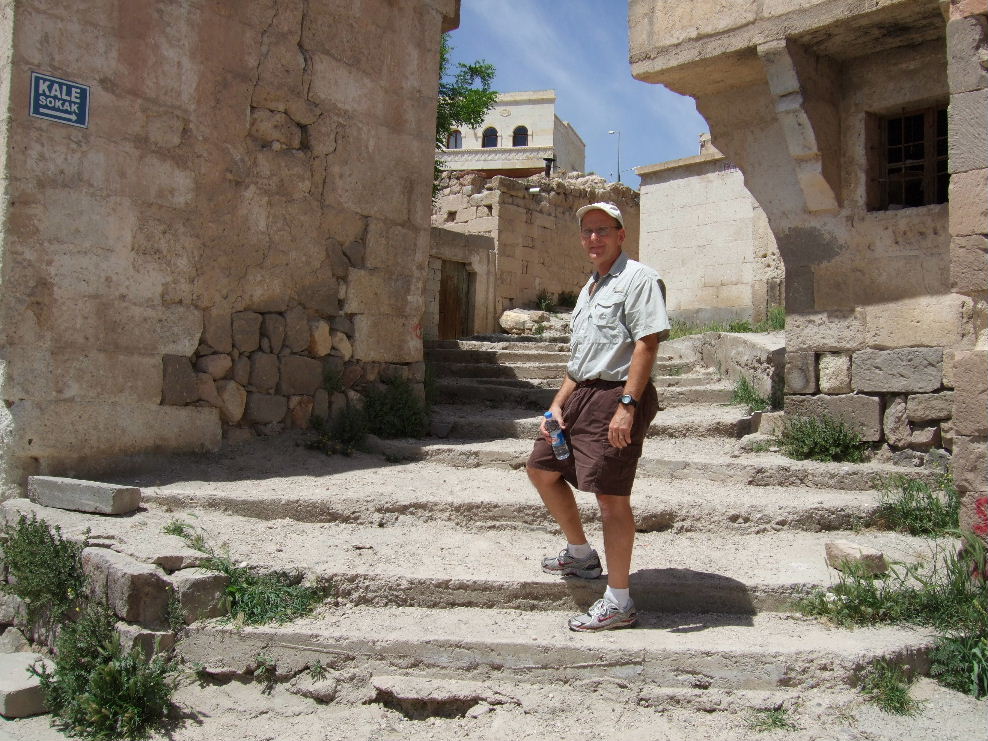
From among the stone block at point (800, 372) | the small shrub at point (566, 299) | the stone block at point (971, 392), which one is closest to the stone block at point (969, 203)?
the stone block at point (971, 392)

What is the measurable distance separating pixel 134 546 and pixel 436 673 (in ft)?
5.33

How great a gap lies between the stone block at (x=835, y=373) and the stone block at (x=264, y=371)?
3935 millimetres

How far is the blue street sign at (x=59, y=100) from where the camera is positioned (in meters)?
4.67

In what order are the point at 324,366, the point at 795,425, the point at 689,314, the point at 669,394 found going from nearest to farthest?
1. the point at 795,425
2. the point at 324,366
3. the point at 669,394
4. the point at 689,314

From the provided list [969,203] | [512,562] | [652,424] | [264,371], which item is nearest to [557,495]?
[512,562]

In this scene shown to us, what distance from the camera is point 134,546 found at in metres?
3.94

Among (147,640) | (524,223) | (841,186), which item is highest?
(524,223)

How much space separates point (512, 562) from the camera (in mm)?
4121

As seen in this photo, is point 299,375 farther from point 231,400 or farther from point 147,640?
point 147,640

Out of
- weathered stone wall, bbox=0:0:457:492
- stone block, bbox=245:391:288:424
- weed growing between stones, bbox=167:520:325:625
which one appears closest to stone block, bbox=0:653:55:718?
weed growing between stones, bbox=167:520:325:625

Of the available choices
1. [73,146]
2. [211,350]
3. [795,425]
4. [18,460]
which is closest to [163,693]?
[18,460]

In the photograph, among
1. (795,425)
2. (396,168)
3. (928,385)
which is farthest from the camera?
(396,168)

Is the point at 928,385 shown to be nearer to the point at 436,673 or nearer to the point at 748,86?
the point at 748,86

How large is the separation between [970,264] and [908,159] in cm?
250
